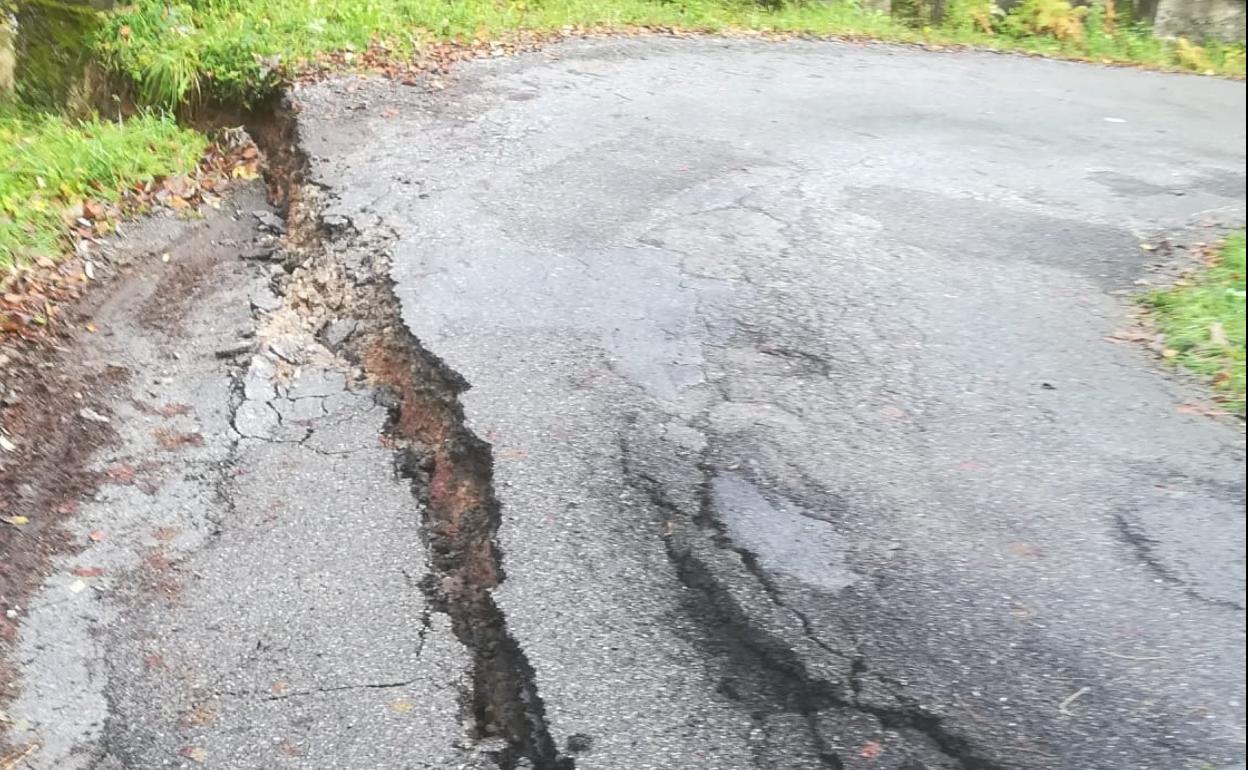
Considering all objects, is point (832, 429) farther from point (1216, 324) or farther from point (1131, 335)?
point (1216, 324)

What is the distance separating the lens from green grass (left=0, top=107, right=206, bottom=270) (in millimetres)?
5145

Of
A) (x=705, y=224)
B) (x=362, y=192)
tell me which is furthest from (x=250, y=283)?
(x=705, y=224)

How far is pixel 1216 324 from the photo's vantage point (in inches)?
91.6

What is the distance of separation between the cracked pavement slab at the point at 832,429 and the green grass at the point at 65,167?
0.93 meters

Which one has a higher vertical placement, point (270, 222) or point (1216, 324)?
point (1216, 324)

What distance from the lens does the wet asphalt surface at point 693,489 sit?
2.59 metres

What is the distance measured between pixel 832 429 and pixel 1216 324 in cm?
146

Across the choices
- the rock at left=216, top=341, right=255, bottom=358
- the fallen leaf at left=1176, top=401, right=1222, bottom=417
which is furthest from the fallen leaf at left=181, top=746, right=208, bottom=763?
the fallen leaf at left=1176, top=401, right=1222, bottom=417

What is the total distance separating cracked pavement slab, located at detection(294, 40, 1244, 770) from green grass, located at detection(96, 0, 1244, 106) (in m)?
0.72

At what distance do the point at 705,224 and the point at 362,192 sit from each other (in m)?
1.85

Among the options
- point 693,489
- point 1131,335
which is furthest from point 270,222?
point 1131,335

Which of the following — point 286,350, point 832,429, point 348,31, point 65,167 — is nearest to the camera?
point 832,429

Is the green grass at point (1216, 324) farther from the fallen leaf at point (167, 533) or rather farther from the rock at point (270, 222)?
the rock at point (270, 222)

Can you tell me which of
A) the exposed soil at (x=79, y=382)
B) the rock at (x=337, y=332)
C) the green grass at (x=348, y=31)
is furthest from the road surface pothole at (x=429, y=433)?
the green grass at (x=348, y=31)
